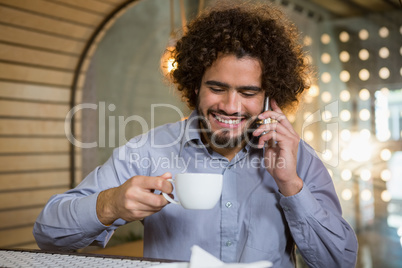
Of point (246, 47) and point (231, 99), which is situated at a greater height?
point (246, 47)

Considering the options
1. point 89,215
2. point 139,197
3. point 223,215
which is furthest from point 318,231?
point 89,215

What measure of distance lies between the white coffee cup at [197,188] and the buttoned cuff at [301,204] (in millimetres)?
359

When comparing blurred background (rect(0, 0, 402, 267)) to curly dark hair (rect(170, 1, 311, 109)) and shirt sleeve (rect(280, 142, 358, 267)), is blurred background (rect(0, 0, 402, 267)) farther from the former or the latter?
shirt sleeve (rect(280, 142, 358, 267))

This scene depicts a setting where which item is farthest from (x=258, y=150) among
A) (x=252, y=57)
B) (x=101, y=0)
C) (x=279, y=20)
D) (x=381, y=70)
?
(x=101, y=0)

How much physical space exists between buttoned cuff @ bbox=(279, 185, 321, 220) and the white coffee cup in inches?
14.1

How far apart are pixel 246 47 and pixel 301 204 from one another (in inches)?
26.1

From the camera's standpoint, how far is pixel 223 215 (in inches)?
57.9

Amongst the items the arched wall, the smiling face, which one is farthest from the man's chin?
the arched wall

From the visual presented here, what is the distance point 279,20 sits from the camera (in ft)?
6.34

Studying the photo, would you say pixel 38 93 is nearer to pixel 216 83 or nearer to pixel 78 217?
pixel 216 83

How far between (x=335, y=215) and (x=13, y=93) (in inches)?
99.2

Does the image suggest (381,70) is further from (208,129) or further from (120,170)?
(120,170)

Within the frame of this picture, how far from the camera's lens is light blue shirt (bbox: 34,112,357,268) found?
4.38 ft

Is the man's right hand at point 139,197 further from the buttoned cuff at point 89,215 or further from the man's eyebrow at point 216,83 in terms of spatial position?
the man's eyebrow at point 216,83
